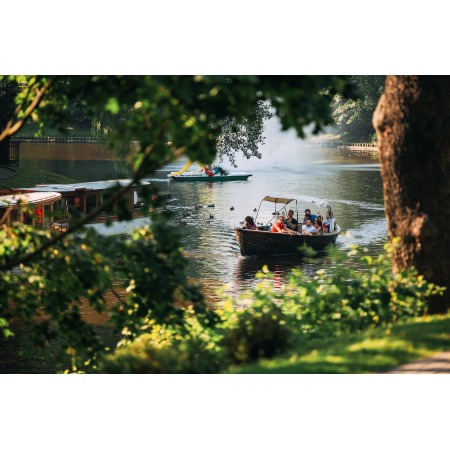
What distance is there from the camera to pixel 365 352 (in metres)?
8.16

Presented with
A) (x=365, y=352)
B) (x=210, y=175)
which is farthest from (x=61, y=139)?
(x=365, y=352)

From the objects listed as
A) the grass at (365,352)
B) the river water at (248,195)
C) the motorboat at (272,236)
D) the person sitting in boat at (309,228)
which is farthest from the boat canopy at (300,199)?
the grass at (365,352)

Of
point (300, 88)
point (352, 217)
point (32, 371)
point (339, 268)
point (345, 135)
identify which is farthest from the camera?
point (352, 217)

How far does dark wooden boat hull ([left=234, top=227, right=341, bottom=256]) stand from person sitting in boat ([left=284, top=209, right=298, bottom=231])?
0.49 ft

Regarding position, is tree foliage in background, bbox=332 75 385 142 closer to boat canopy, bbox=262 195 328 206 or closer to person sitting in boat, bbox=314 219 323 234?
boat canopy, bbox=262 195 328 206

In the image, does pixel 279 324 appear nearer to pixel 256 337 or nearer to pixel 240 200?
pixel 256 337

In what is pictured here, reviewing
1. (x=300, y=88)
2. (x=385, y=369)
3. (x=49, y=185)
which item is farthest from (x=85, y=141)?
(x=300, y=88)

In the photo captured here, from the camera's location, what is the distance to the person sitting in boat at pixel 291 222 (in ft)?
45.2

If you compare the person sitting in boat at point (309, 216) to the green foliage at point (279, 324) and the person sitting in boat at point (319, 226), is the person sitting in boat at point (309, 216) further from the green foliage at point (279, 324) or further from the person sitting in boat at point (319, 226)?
the green foliage at point (279, 324)

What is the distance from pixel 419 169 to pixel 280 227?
5199mm

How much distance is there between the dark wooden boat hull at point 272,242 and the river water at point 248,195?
0.49ft

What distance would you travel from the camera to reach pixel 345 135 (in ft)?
35.1
